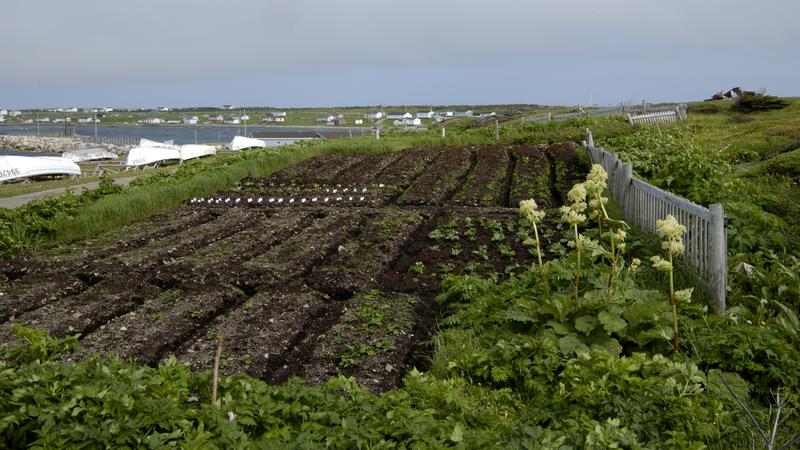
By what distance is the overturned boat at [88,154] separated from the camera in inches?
2231

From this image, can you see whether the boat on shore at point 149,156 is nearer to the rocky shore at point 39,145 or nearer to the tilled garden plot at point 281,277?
the rocky shore at point 39,145

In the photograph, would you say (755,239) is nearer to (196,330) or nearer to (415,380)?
(415,380)

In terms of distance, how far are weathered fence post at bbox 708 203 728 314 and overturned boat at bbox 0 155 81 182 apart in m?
35.6

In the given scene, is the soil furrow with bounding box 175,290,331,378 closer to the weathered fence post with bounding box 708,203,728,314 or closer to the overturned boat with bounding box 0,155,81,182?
the weathered fence post with bounding box 708,203,728,314

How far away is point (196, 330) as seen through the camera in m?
6.69

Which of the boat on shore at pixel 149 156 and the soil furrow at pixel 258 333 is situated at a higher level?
the boat on shore at pixel 149 156

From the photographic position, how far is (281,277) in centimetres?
818

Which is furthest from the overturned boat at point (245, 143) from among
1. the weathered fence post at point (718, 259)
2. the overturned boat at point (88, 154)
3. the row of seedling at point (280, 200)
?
the weathered fence post at point (718, 259)

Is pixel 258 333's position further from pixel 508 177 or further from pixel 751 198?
pixel 508 177

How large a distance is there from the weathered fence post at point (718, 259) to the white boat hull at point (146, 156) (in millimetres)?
42717

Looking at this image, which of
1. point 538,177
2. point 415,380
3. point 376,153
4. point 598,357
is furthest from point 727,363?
point 376,153

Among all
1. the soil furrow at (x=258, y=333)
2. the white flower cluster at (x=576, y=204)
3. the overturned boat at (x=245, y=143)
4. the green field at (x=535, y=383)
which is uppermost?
the overturned boat at (x=245, y=143)

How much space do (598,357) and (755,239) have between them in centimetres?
434

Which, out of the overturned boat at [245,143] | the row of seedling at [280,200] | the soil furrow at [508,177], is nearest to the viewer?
the row of seedling at [280,200]
